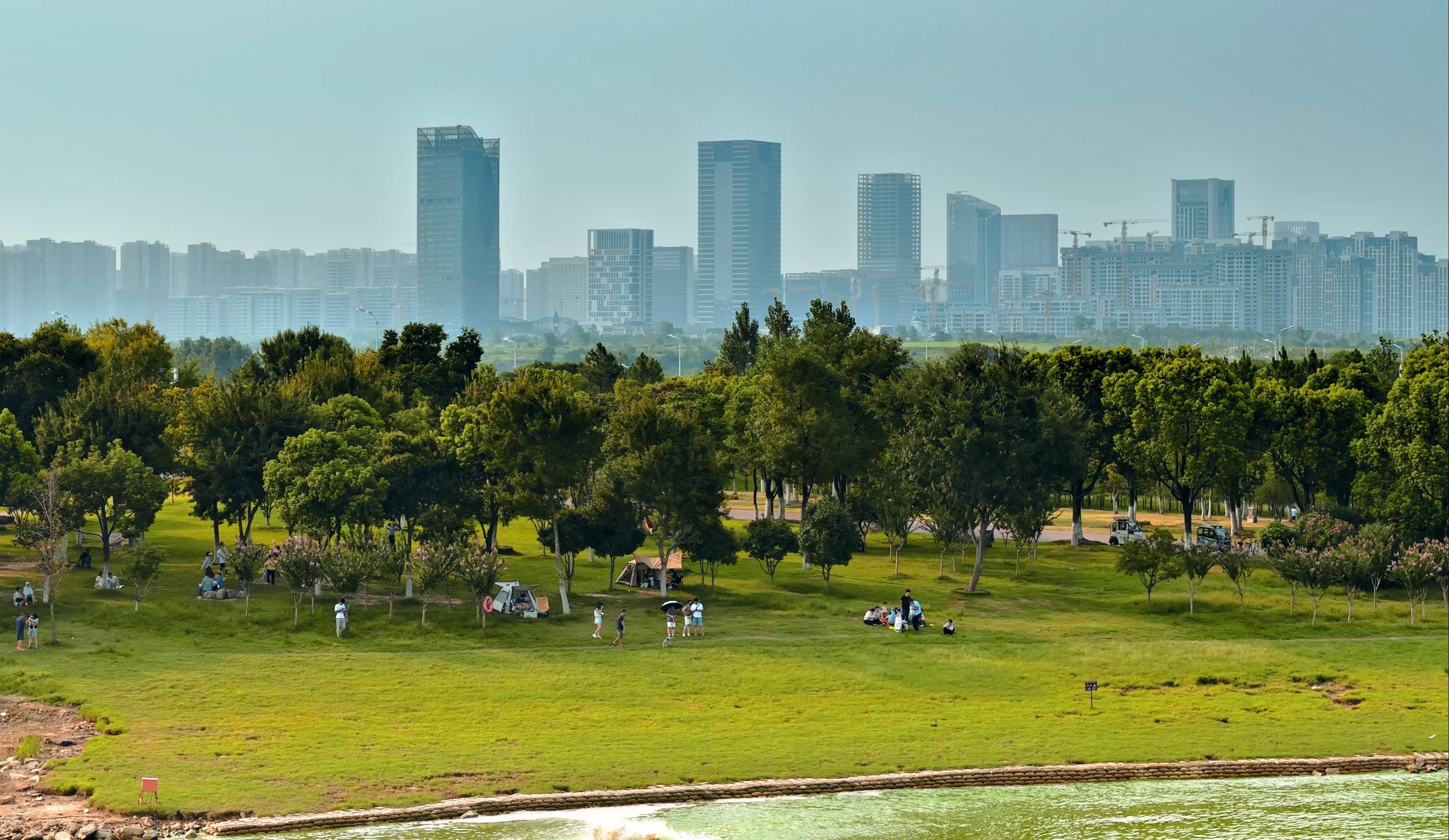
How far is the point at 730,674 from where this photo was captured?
4569 centimetres

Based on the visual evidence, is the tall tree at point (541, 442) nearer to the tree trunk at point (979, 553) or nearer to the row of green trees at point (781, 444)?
the row of green trees at point (781, 444)

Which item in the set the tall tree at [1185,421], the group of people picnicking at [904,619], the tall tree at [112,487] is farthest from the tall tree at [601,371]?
the group of people picnicking at [904,619]

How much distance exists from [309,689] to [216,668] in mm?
3872

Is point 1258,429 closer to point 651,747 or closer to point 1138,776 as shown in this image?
point 1138,776

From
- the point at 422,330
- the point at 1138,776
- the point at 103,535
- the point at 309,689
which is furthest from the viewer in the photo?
the point at 422,330

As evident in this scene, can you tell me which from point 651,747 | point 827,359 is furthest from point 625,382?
point 651,747

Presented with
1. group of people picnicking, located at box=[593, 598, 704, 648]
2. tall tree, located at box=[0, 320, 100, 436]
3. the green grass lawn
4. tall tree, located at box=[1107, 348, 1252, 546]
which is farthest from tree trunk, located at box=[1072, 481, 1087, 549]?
tall tree, located at box=[0, 320, 100, 436]

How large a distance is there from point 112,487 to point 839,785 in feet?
118

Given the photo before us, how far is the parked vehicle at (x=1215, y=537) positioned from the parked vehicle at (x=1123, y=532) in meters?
2.89

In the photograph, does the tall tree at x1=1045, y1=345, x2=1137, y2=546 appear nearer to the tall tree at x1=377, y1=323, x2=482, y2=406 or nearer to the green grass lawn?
the green grass lawn

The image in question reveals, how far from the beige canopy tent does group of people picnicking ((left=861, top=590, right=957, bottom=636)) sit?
897 cm

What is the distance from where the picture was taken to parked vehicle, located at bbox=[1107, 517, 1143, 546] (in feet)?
258

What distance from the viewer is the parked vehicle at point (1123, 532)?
258ft

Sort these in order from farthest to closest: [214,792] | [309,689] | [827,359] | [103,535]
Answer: [827,359] < [103,535] < [309,689] < [214,792]
